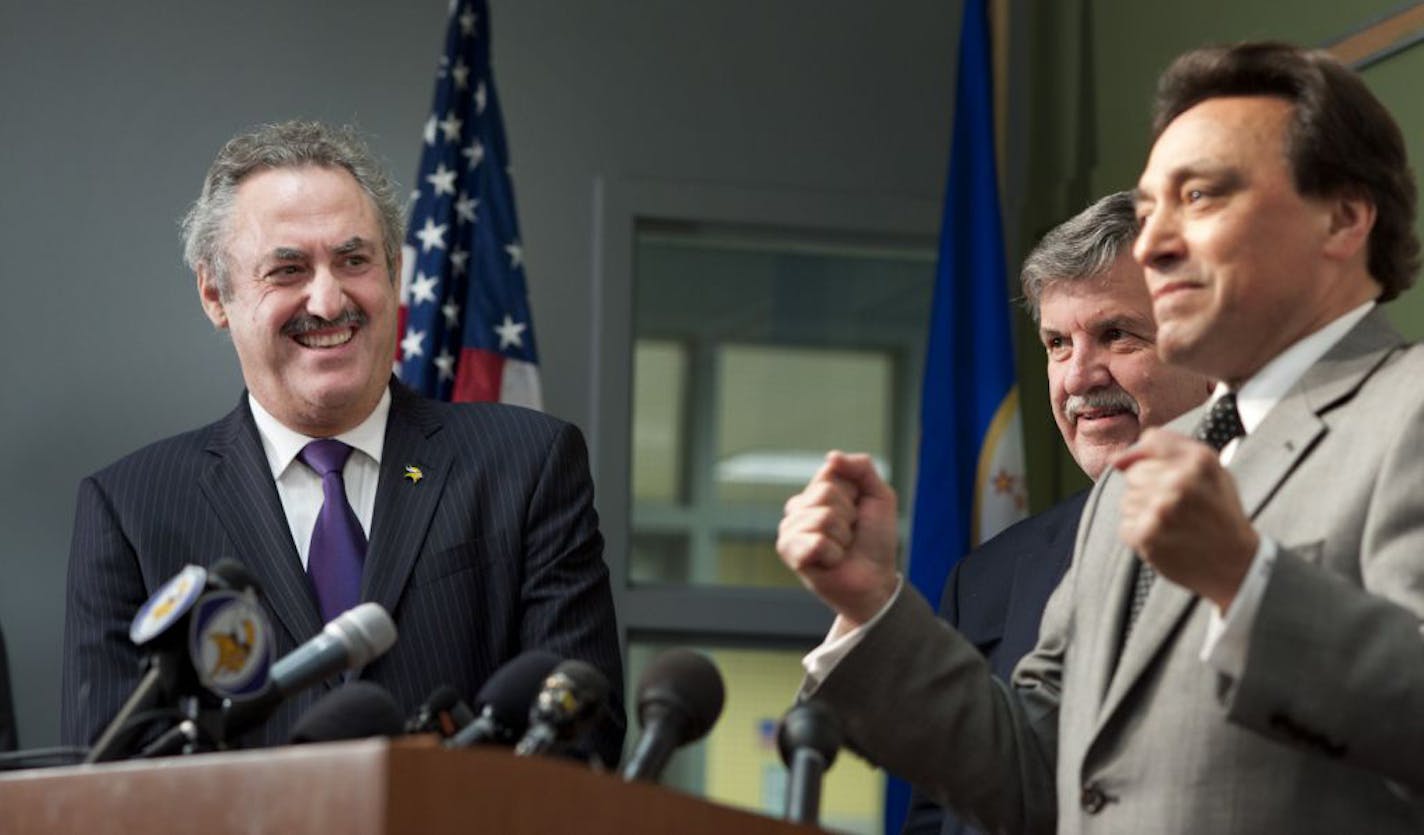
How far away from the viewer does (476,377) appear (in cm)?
544

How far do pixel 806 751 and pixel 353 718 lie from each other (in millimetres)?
430

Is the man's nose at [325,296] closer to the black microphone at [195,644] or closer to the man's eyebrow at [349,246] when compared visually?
the man's eyebrow at [349,246]

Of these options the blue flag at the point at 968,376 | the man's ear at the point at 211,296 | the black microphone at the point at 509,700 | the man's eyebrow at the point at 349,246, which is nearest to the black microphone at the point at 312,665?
the black microphone at the point at 509,700

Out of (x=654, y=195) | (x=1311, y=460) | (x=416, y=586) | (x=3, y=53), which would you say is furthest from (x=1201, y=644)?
(x=3, y=53)

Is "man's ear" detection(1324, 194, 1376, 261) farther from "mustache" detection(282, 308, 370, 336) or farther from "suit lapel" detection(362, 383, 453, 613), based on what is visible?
Answer: "mustache" detection(282, 308, 370, 336)

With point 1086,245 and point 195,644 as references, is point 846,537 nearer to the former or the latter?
point 195,644

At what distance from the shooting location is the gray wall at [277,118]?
227 inches

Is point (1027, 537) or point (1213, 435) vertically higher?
point (1213, 435)

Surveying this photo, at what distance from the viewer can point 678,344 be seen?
6.35 m

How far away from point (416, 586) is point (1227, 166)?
144 centimetres

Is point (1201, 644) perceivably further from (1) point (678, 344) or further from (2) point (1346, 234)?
(1) point (678, 344)

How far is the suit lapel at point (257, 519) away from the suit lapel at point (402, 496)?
4.0 inches

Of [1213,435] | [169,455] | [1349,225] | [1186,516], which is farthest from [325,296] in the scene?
[1186,516]

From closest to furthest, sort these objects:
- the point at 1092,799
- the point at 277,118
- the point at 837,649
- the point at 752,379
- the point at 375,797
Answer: the point at 375,797 < the point at 1092,799 < the point at 837,649 < the point at 277,118 < the point at 752,379
